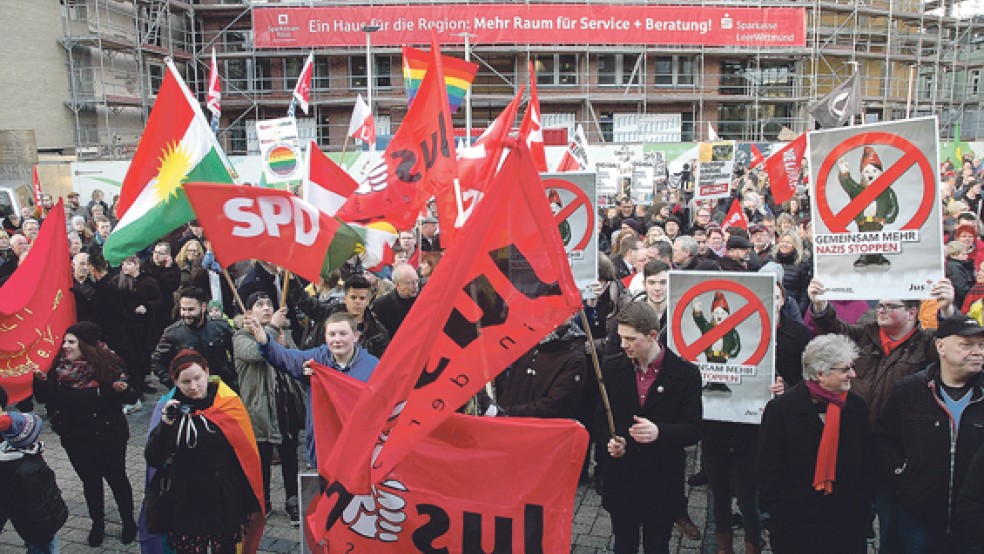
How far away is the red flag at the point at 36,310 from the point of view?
5406mm

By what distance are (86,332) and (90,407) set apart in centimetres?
51

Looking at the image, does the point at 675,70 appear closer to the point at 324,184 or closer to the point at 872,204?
the point at 324,184

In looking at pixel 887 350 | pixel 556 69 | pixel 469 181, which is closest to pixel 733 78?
pixel 556 69

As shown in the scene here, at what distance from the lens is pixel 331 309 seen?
6.00 m

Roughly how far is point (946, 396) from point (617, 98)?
32267 mm

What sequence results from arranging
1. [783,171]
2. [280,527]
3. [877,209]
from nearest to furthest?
1. [877,209]
2. [280,527]
3. [783,171]

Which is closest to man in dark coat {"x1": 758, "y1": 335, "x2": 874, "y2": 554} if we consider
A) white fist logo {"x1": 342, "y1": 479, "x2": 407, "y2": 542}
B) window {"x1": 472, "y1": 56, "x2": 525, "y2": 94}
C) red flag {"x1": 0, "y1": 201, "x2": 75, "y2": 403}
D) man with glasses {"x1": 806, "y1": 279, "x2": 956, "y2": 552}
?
man with glasses {"x1": 806, "y1": 279, "x2": 956, "y2": 552}

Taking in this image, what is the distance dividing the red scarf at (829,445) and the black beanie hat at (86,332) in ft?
Result: 15.1

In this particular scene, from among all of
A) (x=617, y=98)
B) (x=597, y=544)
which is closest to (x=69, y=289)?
(x=597, y=544)

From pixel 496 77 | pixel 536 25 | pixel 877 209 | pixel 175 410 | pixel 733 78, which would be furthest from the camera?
pixel 733 78

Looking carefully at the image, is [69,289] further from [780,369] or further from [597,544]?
[780,369]

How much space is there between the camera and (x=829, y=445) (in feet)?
12.0

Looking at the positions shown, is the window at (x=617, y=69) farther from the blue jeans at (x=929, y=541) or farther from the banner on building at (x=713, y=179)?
the blue jeans at (x=929, y=541)

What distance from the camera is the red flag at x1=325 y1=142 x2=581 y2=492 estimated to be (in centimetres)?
294
